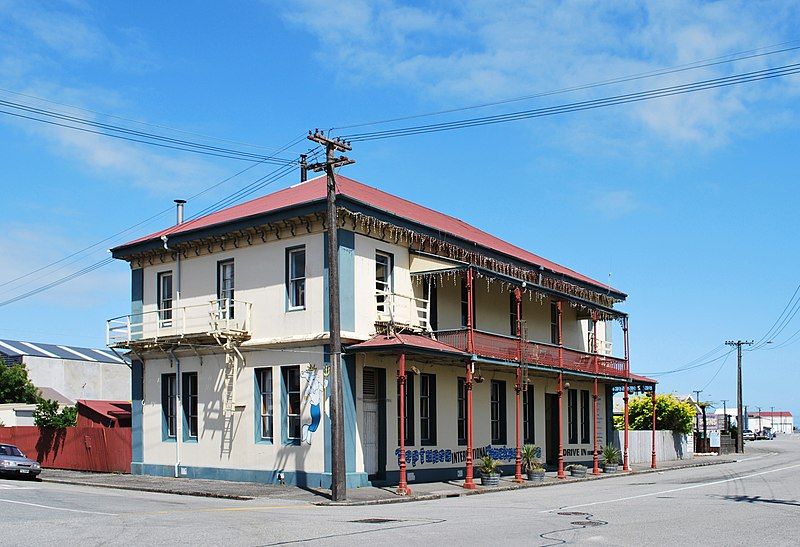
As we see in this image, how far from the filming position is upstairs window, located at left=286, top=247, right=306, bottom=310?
25.7 m

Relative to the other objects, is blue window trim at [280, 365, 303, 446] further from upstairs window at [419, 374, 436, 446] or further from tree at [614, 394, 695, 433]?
tree at [614, 394, 695, 433]

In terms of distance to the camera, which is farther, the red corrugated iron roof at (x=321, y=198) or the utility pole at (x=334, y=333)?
the red corrugated iron roof at (x=321, y=198)

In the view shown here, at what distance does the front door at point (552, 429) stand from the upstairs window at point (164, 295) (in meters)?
14.9

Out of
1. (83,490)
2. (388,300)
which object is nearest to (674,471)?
(388,300)

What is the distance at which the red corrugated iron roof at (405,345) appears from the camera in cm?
2370

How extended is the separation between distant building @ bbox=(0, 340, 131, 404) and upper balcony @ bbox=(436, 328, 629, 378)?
137 feet

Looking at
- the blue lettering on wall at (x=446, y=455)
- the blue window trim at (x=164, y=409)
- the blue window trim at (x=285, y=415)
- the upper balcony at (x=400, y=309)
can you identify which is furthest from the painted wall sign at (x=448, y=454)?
the blue window trim at (x=164, y=409)

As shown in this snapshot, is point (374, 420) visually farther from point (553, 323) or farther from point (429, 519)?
point (553, 323)

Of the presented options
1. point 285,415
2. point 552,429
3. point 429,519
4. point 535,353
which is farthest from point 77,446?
point 429,519

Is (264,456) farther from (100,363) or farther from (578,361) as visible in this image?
(100,363)

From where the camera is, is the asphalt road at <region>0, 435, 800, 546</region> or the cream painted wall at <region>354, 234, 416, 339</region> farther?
the cream painted wall at <region>354, 234, 416, 339</region>

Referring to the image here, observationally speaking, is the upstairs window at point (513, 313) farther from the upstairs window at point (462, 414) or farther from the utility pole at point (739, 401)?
the utility pole at point (739, 401)

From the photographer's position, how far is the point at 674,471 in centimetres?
3659

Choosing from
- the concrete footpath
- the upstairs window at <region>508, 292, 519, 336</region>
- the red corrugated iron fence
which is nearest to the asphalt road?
the concrete footpath
